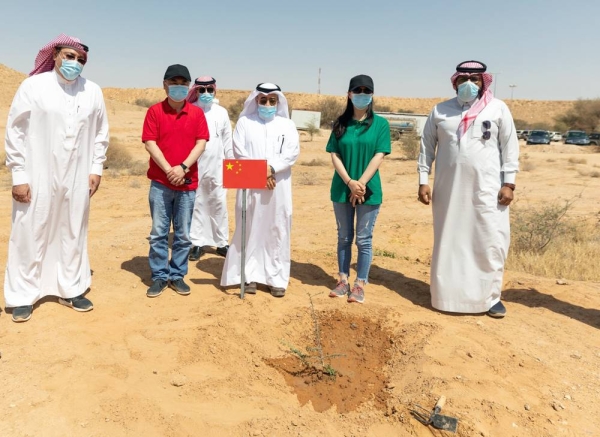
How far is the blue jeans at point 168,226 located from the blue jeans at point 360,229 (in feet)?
4.35

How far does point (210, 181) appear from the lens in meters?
5.77

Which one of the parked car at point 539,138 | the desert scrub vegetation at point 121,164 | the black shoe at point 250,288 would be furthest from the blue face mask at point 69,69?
the parked car at point 539,138

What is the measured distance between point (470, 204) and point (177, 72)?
8.72 ft

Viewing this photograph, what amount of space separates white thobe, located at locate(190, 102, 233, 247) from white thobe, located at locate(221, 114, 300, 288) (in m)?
1.23

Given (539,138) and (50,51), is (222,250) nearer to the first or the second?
(50,51)

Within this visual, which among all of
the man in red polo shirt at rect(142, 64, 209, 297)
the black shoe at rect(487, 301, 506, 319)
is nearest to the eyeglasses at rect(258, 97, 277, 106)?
the man in red polo shirt at rect(142, 64, 209, 297)

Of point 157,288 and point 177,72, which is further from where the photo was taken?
point 157,288

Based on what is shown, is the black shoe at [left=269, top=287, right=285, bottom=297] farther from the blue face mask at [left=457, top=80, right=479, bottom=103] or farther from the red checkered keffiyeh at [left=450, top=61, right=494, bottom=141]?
the blue face mask at [left=457, top=80, right=479, bottom=103]

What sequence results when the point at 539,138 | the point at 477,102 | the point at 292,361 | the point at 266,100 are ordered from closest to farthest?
1. the point at 292,361
2. the point at 477,102
3. the point at 266,100
4. the point at 539,138

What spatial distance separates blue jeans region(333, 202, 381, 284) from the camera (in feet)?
14.2

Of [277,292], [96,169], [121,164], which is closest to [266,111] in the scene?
[96,169]

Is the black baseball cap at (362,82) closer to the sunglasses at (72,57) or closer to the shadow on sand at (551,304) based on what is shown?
the sunglasses at (72,57)

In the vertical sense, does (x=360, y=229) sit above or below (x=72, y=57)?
below

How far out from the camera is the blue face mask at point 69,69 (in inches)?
142
